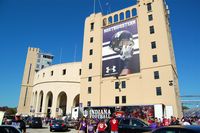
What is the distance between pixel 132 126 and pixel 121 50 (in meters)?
26.9

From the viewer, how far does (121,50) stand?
38688 millimetres

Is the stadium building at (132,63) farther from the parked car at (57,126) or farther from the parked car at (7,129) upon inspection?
the parked car at (7,129)

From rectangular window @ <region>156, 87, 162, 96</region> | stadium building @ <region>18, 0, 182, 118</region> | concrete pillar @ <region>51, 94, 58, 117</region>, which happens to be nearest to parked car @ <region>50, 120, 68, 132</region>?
stadium building @ <region>18, 0, 182, 118</region>

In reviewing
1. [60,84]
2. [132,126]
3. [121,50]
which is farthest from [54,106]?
[132,126]

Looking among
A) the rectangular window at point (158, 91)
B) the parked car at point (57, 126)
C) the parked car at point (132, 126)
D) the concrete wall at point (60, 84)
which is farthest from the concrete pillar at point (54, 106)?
the parked car at point (132, 126)

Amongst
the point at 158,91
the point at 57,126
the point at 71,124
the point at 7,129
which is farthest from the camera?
the point at 158,91

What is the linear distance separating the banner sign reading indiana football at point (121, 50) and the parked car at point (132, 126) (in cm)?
2324

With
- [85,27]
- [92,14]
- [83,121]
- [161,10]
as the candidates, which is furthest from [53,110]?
[83,121]

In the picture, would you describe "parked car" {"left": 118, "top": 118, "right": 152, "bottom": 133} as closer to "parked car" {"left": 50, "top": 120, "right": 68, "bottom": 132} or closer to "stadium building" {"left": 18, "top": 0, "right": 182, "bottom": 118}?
"parked car" {"left": 50, "top": 120, "right": 68, "bottom": 132}

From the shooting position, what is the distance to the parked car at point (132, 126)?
499 inches

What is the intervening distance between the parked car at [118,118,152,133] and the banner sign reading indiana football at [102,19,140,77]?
2324cm

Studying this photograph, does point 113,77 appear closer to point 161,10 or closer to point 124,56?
point 124,56

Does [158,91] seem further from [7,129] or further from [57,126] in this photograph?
[7,129]

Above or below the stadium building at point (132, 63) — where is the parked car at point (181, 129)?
below
